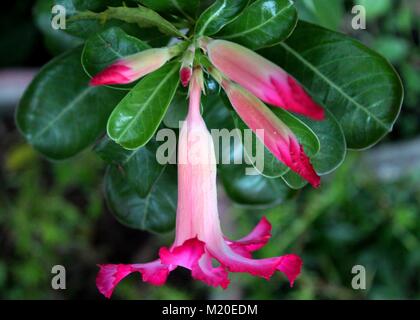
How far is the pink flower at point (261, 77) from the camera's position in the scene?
61 cm

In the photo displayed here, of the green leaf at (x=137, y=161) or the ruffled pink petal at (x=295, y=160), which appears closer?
the ruffled pink petal at (x=295, y=160)

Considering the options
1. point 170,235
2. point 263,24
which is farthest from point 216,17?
point 170,235

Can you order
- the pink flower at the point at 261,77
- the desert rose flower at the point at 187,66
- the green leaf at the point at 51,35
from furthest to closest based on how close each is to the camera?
1. the green leaf at the point at 51,35
2. the desert rose flower at the point at 187,66
3. the pink flower at the point at 261,77

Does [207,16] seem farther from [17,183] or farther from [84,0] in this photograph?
→ [17,183]

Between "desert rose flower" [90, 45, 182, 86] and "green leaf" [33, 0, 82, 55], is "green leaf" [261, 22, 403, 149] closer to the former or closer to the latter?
"desert rose flower" [90, 45, 182, 86]

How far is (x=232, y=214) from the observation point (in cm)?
177

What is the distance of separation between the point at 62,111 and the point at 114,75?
1.15ft

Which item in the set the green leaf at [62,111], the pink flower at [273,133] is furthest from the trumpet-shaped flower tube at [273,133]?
the green leaf at [62,111]

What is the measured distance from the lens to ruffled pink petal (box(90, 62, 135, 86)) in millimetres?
647

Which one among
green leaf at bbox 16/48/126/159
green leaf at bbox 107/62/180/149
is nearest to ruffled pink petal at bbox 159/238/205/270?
green leaf at bbox 107/62/180/149

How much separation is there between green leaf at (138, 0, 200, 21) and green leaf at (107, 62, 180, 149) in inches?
3.5

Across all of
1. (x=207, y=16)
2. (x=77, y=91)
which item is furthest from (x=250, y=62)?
(x=77, y=91)

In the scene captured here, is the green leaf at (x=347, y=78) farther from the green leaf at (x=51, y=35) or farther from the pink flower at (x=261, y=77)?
the green leaf at (x=51, y=35)

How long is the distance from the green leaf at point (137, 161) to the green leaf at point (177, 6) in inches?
6.6
